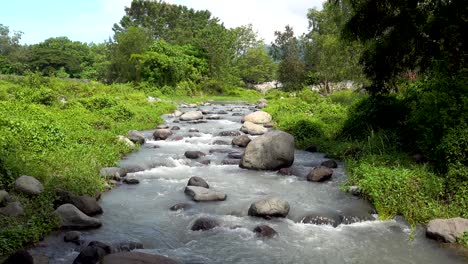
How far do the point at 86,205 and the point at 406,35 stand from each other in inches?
465

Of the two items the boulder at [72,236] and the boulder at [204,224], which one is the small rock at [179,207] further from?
the boulder at [72,236]

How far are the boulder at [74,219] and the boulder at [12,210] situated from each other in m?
0.75

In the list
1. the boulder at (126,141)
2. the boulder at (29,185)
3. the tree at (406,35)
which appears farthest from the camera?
the boulder at (126,141)

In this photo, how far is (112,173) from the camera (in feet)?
43.1

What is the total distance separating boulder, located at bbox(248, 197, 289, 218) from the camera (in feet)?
33.1

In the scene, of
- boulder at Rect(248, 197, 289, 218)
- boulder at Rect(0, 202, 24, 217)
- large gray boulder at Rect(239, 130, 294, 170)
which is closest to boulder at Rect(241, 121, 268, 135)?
large gray boulder at Rect(239, 130, 294, 170)

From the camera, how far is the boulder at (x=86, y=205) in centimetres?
988

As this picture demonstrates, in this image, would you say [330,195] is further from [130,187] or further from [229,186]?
[130,187]

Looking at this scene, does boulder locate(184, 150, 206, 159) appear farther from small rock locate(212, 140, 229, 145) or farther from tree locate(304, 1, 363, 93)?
tree locate(304, 1, 363, 93)

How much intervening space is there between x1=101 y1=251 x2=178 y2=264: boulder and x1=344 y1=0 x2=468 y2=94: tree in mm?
9758

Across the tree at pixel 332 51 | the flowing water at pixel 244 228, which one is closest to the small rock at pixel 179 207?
the flowing water at pixel 244 228

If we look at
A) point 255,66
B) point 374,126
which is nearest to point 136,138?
point 374,126

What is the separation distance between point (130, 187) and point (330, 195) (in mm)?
6069

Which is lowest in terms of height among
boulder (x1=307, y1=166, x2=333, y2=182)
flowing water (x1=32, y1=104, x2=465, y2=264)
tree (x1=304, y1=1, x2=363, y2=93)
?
flowing water (x1=32, y1=104, x2=465, y2=264)
